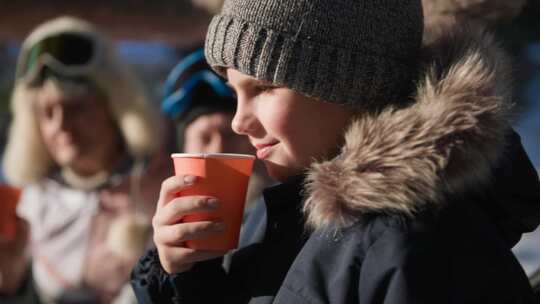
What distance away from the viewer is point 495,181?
1.42m

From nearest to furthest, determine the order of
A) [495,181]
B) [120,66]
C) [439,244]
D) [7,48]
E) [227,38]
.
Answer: [439,244] < [495,181] < [227,38] < [120,66] < [7,48]

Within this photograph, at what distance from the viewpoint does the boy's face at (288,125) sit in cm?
146

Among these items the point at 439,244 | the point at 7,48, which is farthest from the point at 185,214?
the point at 7,48

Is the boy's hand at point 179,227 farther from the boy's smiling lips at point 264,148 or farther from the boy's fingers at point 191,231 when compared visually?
the boy's smiling lips at point 264,148

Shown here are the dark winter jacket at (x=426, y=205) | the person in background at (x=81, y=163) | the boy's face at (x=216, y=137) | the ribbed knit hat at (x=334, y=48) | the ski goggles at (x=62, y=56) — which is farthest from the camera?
the ski goggles at (x=62, y=56)

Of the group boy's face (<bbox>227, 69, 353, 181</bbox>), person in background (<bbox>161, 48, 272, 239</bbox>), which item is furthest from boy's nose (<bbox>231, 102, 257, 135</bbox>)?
person in background (<bbox>161, 48, 272, 239</bbox>)

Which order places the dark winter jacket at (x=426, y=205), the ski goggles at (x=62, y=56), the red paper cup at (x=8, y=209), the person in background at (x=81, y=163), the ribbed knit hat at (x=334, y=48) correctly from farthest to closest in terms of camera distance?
the ski goggles at (x=62, y=56), the person in background at (x=81, y=163), the red paper cup at (x=8, y=209), the ribbed knit hat at (x=334, y=48), the dark winter jacket at (x=426, y=205)

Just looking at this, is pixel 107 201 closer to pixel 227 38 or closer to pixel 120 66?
pixel 120 66

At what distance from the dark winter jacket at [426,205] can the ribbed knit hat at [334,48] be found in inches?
2.7

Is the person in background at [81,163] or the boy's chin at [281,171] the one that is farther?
the person in background at [81,163]

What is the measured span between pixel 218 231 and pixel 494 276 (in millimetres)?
520

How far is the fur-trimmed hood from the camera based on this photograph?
51.6 inches

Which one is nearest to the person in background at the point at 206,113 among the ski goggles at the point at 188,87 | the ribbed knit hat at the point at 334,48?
the ski goggles at the point at 188,87

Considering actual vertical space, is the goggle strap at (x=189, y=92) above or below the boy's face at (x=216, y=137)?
above
